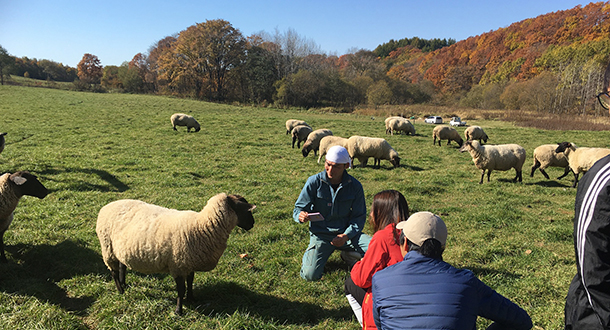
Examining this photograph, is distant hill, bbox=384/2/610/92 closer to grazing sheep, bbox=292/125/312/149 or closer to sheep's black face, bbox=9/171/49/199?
grazing sheep, bbox=292/125/312/149

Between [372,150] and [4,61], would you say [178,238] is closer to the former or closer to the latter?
[372,150]

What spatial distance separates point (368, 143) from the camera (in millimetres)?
12852

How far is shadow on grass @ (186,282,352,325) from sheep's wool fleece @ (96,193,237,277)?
1.68 feet

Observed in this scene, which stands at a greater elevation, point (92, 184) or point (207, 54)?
point (207, 54)

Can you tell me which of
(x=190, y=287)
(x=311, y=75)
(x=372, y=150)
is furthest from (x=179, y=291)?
(x=311, y=75)

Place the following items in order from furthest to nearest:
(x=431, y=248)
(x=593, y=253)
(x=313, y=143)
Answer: (x=313, y=143) → (x=431, y=248) → (x=593, y=253)

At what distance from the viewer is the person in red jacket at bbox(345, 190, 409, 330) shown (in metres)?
2.91

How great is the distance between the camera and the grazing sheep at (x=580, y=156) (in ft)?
34.0

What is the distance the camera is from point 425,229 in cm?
213

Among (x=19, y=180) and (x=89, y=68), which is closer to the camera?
(x=19, y=180)

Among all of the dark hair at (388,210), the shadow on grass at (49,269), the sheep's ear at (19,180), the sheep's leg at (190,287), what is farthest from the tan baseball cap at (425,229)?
the sheep's ear at (19,180)

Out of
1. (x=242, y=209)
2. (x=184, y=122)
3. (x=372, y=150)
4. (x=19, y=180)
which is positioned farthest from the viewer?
(x=184, y=122)

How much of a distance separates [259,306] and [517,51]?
105072mm

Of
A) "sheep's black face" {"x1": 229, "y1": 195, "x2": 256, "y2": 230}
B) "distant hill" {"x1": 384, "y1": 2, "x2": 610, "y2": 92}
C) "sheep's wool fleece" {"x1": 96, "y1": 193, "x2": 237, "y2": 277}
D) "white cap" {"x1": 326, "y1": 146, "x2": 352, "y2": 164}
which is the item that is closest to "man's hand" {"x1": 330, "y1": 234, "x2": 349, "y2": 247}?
"white cap" {"x1": 326, "y1": 146, "x2": 352, "y2": 164}
